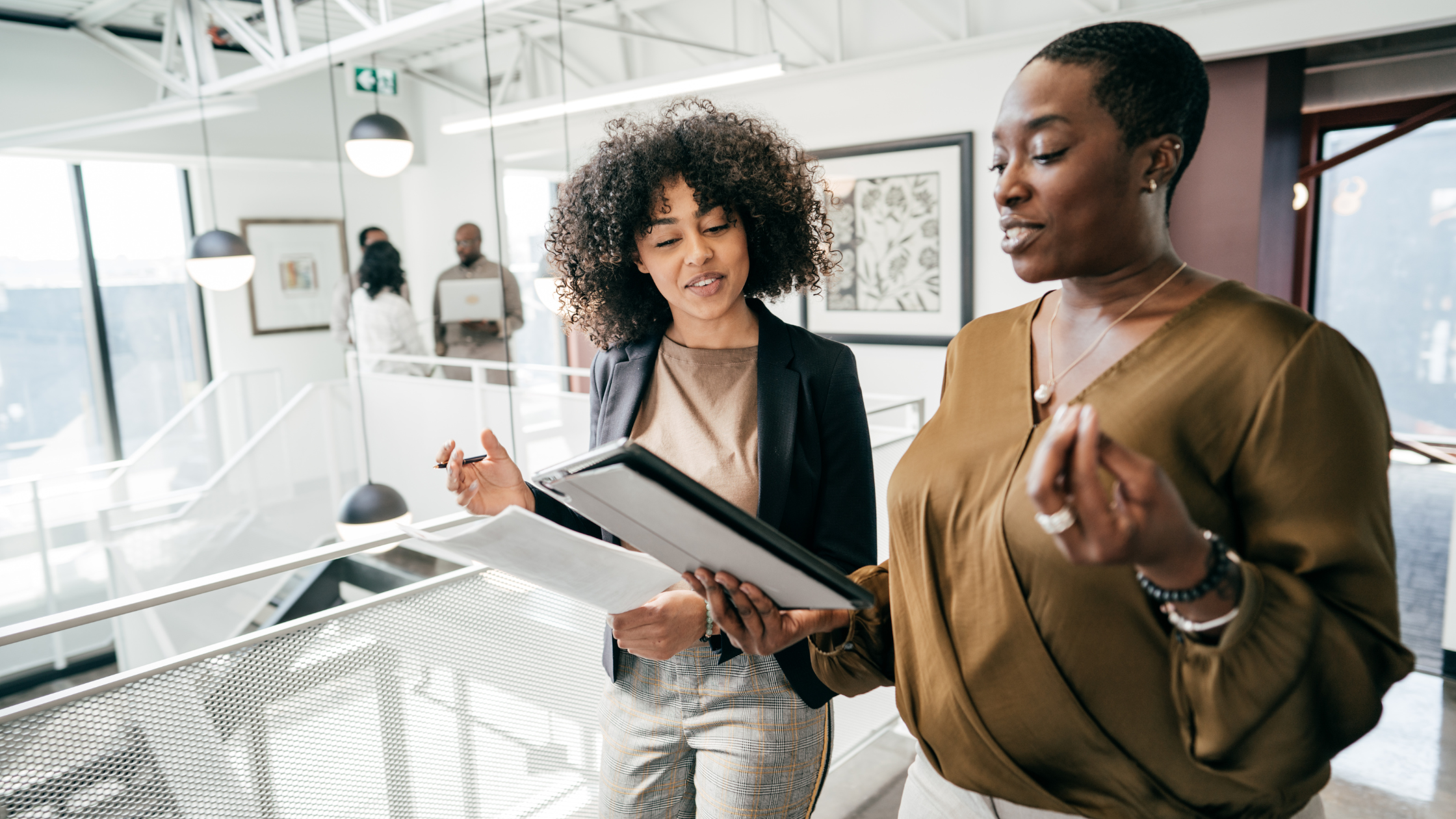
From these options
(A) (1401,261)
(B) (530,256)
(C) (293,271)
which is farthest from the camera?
(B) (530,256)

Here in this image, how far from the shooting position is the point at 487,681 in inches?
55.6

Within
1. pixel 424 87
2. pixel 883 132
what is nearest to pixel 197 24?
pixel 424 87

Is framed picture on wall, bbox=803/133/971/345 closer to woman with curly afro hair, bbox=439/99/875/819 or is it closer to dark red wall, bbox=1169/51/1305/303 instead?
dark red wall, bbox=1169/51/1305/303

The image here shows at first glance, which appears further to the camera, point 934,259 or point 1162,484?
point 934,259

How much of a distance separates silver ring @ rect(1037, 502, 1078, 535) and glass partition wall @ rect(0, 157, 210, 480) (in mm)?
7394

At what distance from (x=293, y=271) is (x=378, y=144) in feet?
14.1

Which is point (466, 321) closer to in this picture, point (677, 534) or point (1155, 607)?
point (677, 534)

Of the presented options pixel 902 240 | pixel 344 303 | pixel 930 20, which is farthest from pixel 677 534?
pixel 344 303

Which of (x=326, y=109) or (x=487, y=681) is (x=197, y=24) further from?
(x=487, y=681)

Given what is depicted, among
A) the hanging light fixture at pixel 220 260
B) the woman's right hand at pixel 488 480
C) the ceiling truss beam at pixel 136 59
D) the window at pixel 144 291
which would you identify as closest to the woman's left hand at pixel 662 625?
the woman's right hand at pixel 488 480

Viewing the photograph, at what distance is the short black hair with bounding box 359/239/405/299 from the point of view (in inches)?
211

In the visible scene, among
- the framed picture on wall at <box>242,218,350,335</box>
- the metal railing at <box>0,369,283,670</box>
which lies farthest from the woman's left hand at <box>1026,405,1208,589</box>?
the framed picture on wall at <box>242,218,350,335</box>

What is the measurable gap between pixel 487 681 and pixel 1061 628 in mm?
994

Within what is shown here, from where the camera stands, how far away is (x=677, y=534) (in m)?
0.82
